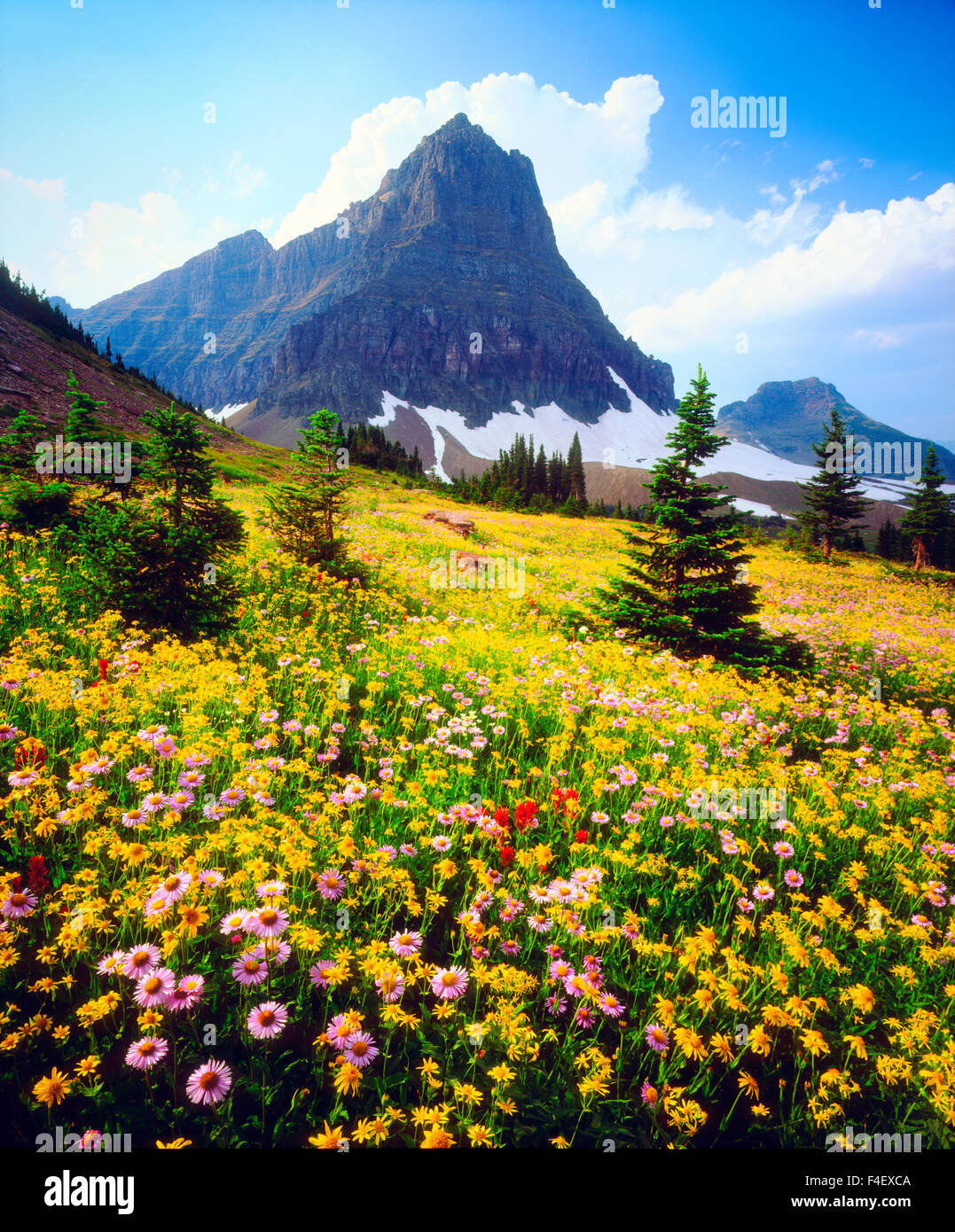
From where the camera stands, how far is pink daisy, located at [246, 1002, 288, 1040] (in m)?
2.10

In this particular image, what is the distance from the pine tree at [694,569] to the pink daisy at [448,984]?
723 centimetres

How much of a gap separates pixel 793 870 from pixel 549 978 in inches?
86.5

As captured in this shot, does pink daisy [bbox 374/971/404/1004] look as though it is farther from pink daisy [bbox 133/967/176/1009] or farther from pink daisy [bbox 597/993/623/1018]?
pink daisy [bbox 597/993/623/1018]

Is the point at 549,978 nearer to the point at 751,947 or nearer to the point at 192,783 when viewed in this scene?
the point at 751,947

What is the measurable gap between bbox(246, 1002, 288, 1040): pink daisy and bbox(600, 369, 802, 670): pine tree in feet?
25.7

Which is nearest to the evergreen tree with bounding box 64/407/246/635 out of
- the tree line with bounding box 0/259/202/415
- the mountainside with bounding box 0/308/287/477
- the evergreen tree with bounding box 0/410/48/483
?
the evergreen tree with bounding box 0/410/48/483

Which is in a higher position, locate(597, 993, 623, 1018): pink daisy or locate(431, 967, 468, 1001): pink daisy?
locate(431, 967, 468, 1001): pink daisy

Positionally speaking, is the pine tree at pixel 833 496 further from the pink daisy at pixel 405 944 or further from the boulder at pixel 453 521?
the pink daisy at pixel 405 944

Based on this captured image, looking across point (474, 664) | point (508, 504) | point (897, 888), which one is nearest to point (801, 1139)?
point (897, 888)

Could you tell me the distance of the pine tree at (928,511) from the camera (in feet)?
116

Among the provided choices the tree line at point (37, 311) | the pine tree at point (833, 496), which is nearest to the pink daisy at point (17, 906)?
the pine tree at point (833, 496)

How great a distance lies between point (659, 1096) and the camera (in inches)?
91.0

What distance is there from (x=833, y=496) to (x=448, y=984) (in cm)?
4398

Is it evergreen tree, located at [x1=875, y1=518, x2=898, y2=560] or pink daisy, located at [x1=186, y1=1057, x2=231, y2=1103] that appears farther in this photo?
evergreen tree, located at [x1=875, y1=518, x2=898, y2=560]
